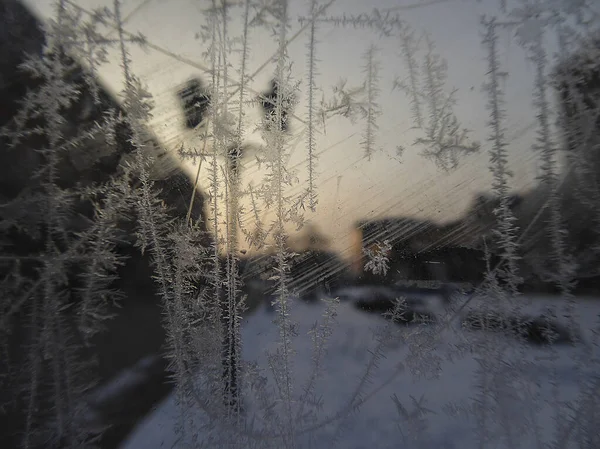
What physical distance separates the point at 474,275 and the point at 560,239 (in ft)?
0.45

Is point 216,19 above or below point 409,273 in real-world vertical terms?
above

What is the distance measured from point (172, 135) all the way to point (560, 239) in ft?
2.00

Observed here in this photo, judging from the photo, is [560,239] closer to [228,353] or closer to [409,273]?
[409,273]

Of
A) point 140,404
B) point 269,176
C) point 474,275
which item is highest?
point 269,176

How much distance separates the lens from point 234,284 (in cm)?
61

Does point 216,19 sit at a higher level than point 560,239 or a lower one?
higher

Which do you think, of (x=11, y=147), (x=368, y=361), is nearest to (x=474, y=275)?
(x=368, y=361)

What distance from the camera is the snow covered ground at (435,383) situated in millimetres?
587

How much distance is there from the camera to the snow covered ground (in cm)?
59

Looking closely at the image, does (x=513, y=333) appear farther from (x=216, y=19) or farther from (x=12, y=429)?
(x=12, y=429)

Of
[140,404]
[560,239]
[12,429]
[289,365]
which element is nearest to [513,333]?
[560,239]

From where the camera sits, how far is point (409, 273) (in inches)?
24.5

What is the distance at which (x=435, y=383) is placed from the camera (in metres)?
0.61

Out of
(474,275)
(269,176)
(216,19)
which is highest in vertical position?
(216,19)
